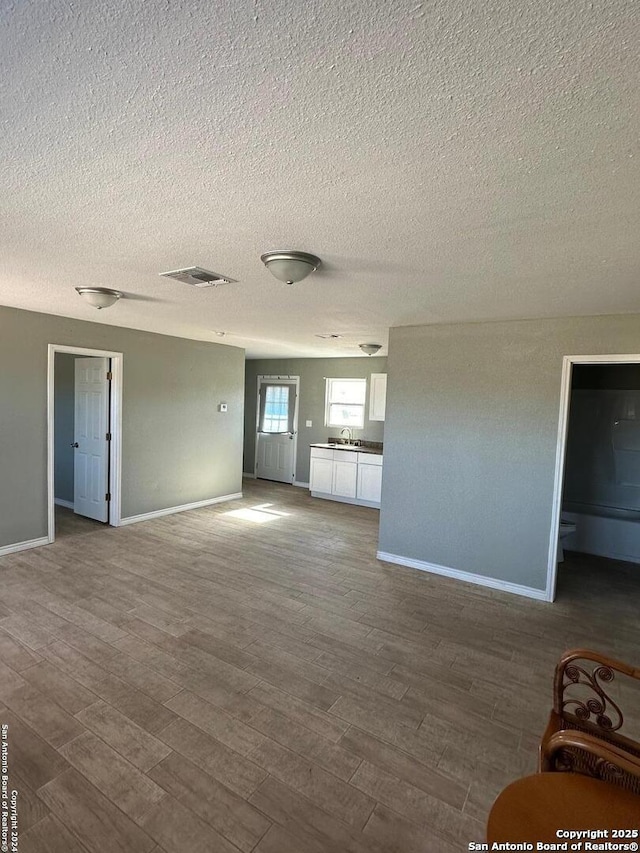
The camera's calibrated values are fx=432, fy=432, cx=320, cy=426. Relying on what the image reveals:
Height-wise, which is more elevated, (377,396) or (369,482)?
(377,396)

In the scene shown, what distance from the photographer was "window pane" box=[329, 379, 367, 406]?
7863 millimetres

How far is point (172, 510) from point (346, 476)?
9.21 feet

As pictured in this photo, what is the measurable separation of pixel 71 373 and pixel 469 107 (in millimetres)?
6335

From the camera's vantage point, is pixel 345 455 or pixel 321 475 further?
pixel 321 475

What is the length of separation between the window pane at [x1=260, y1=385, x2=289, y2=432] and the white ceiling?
238 inches

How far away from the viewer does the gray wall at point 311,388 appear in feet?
25.6

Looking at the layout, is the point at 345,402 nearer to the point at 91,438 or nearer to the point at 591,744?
the point at 91,438

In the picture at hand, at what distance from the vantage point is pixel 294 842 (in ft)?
5.34

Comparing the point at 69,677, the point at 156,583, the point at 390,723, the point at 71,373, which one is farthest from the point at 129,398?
the point at 390,723

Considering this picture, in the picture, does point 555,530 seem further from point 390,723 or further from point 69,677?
point 69,677

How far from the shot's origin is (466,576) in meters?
4.18

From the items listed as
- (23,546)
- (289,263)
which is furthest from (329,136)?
(23,546)

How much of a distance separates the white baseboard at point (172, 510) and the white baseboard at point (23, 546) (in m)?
0.91

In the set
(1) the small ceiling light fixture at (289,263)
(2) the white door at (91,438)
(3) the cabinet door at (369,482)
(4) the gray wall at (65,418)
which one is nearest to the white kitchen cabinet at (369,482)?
(3) the cabinet door at (369,482)
